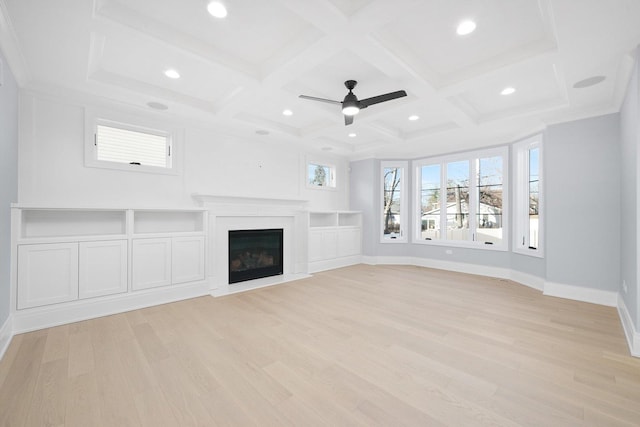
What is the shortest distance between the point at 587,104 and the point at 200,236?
5.70 m

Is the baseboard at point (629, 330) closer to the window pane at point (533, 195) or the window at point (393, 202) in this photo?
the window pane at point (533, 195)

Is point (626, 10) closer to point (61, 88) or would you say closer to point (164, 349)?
point (164, 349)

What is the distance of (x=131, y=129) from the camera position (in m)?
4.07

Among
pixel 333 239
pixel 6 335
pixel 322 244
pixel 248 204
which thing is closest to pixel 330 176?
pixel 333 239

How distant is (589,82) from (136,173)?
229 inches

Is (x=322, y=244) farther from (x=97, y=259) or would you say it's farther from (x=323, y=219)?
(x=97, y=259)

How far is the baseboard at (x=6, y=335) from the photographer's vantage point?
7.93ft

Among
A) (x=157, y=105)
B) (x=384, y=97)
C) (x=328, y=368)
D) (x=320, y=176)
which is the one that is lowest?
(x=328, y=368)

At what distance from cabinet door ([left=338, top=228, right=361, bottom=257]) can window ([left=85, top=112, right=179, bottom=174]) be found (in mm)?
3770

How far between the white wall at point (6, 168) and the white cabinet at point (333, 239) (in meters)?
4.25

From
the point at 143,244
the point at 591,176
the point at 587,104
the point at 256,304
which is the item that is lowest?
the point at 256,304

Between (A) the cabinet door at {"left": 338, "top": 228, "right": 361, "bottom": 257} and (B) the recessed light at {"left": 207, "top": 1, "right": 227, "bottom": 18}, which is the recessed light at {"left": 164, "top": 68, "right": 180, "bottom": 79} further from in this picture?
(A) the cabinet door at {"left": 338, "top": 228, "right": 361, "bottom": 257}

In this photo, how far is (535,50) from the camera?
2.66 meters

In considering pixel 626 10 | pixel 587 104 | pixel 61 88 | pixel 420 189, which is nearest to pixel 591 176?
pixel 587 104
